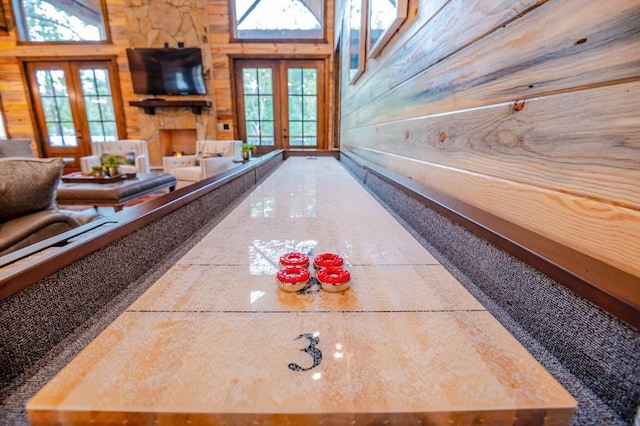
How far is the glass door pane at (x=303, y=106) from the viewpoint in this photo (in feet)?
19.5

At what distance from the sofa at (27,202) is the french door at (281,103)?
193 inches

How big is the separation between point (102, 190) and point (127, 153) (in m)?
2.51

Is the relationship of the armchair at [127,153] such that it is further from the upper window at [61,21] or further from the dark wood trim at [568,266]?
the dark wood trim at [568,266]

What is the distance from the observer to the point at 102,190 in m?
2.96

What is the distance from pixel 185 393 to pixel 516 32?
0.95 meters

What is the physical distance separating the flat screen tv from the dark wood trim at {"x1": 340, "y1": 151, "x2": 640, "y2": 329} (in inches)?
239

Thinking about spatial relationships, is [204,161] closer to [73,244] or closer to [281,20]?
[281,20]

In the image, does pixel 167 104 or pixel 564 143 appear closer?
pixel 564 143

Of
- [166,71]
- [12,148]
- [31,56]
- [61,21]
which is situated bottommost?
[12,148]

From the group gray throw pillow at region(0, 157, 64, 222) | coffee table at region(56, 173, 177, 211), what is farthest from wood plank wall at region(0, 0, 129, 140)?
gray throw pillow at region(0, 157, 64, 222)

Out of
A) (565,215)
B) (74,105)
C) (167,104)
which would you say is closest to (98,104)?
(74,105)

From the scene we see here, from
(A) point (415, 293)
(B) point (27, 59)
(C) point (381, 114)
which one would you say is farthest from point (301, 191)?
(B) point (27, 59)

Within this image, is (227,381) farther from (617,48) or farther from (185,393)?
(617,48)

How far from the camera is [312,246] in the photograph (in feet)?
2.70
